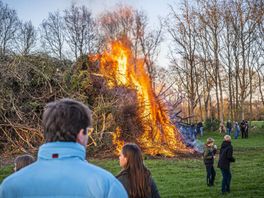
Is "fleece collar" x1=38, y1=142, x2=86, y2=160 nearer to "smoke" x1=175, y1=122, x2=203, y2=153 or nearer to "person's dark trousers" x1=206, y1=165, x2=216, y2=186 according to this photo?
"person's dark trousers" x1=206, y1=165, x2=216, y2=186

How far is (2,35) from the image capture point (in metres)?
46.9

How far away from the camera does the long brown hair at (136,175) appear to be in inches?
186

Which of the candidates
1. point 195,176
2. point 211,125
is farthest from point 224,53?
point 195,176

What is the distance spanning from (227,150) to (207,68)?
33902mm

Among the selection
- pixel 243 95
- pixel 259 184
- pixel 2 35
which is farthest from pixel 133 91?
pixel 2 35

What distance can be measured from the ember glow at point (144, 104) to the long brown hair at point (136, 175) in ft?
46.1

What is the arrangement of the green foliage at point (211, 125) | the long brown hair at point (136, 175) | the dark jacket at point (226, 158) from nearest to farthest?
the long brown hair at point (136, 175) → the dark jacket at point (226, 158) → the green foliage at point (211, 125)

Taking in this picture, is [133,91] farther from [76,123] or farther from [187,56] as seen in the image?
[187,56]

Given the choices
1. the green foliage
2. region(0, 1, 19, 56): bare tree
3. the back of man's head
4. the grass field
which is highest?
region(0, 1, 19, 56): bare tree

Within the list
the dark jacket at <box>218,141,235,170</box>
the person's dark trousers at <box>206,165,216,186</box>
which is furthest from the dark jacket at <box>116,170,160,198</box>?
the person's dark trousers at <box>206,165,216,186</box>

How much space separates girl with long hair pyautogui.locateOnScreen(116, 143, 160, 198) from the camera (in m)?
4.73

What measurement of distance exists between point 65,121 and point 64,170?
0.85ft

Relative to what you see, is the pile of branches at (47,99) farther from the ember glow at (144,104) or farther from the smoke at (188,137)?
the smoke at (188,137)

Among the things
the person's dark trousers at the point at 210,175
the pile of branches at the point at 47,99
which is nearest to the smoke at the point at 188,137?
the pile of branches at the point at 47,99
